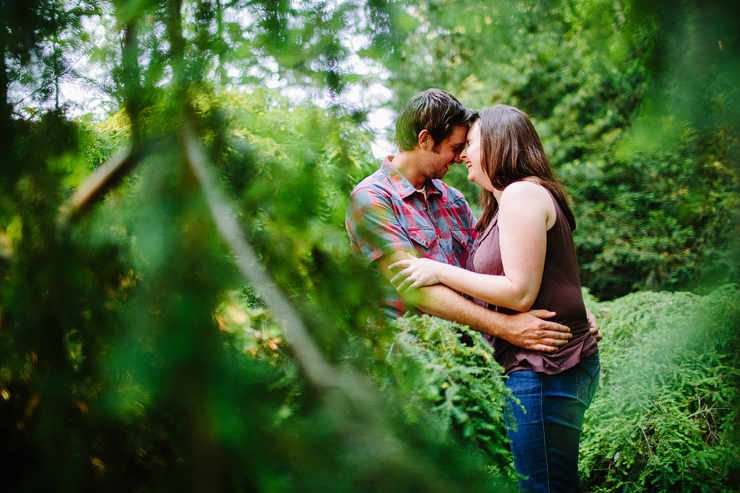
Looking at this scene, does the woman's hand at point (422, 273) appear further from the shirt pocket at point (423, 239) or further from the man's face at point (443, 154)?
the man's face at point (443, 154)

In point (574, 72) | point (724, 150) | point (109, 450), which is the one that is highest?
point (574, 72)

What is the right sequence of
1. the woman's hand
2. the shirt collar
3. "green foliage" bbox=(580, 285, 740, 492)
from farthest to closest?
"green foliage" bbox=(580, 285, 740, 492) → the shirt collar → the woman's hand

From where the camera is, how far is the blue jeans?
1544 mm

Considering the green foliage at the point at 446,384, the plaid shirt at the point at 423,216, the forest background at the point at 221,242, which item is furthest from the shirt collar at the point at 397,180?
the forest background at the point at 221,242

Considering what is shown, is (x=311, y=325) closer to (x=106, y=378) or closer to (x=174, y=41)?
(x=106, y=378)

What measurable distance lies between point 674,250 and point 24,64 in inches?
241

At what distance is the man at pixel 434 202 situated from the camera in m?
1.61

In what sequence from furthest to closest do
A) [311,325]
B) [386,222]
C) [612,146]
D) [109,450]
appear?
[612,146] < [386,222] < [311,325] < [109,450]

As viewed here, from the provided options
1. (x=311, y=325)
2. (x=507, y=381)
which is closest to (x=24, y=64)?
(x=311, y=325)

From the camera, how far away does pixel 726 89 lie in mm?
707

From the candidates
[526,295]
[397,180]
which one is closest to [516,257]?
[526,295]

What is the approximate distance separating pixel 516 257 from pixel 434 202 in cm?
73

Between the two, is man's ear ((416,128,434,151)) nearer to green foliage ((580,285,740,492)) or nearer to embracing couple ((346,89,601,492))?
embracing couple ((346,89,601,492))

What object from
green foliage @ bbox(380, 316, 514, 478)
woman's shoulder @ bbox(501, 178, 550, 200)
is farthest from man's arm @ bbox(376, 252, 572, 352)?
woman's shoulder @ bbox(501, 178, 550, 200)
